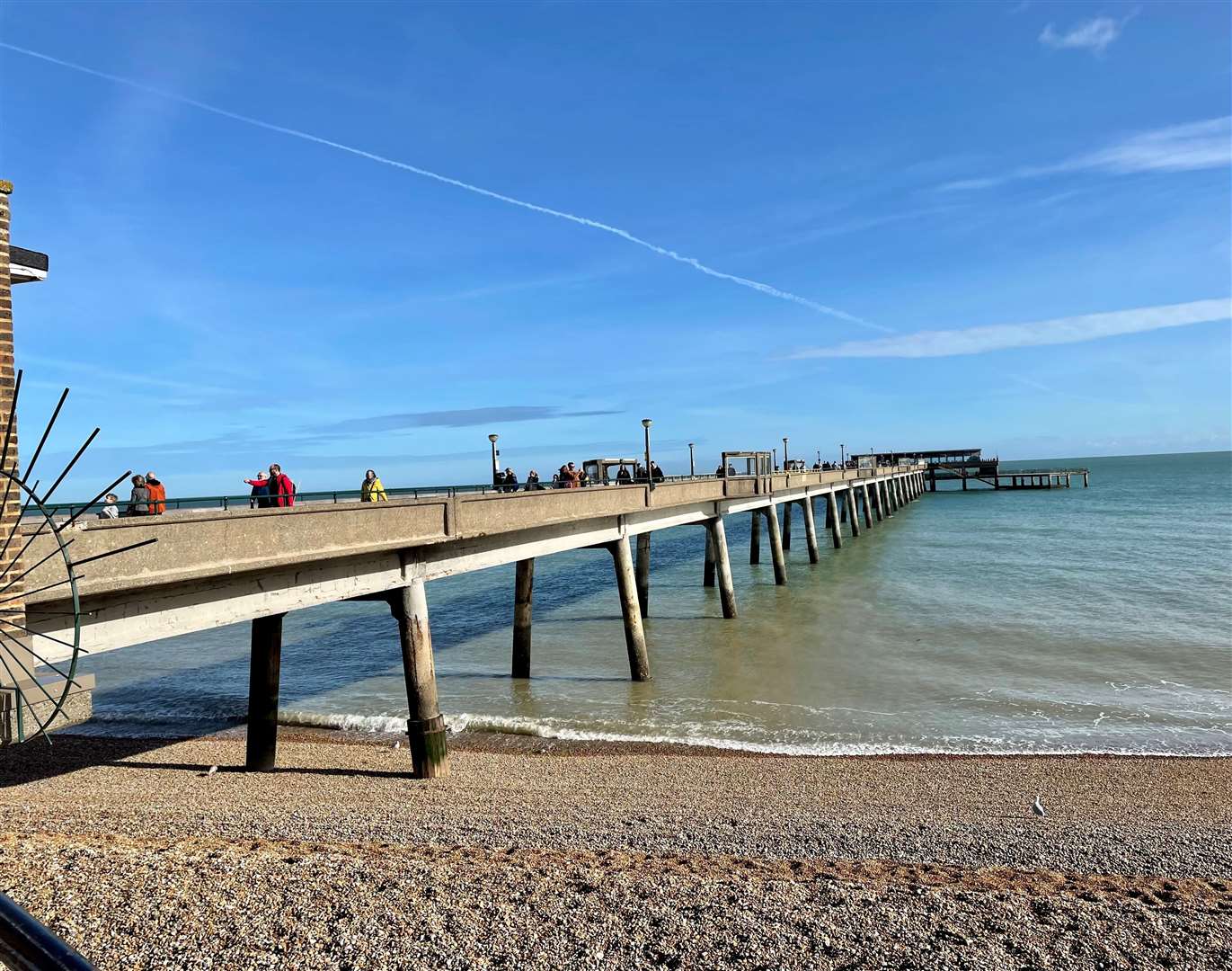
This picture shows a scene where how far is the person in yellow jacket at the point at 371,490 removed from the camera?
1135cm

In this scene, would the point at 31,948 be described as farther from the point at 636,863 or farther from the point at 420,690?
the point at 420,690

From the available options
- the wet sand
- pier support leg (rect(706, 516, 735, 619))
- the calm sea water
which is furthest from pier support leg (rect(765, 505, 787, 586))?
the wet sand

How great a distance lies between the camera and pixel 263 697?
11.9 metres

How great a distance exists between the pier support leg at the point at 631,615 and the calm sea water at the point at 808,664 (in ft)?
1.69

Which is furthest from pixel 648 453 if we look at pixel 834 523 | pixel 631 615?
pixel 834 523

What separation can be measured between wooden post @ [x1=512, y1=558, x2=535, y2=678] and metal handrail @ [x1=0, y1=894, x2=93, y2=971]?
15961 millimetres

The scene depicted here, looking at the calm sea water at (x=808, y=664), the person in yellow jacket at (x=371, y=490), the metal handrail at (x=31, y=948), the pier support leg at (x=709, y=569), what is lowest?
the calm sea water at (x=808, y=664)

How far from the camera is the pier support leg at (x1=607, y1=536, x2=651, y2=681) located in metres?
17.3

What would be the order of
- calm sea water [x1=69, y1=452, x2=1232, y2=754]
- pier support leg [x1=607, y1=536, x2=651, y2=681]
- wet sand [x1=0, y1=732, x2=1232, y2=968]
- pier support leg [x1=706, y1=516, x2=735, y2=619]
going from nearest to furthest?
wet sand [x1=0, y1=732, x2=1232, y2=968] < calm sea water [x1=69, y1=452, x2=1232, y2=754] < pier support leg [x1=607, y1=536, x2=651, y2=681] < pier support leg [x1=706, y1=516, x2=735, y2=619]

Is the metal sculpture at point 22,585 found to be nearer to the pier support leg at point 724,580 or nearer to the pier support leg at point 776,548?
the pier support leg at point 724,580

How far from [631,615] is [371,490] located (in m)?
7.64

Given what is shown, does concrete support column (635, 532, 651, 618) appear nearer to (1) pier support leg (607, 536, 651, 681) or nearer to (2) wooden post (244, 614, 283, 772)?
(1) pier support leg (607, 536, 651, 681)

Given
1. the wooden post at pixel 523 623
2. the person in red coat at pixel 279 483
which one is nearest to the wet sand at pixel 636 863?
the person in red coat at pixel 279 483

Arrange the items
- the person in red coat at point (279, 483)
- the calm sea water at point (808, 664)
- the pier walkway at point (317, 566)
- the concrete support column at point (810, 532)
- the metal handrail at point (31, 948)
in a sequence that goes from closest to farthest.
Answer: the metal handrail at point (31, 948), the pier walkway at point (317, 566), the person in red coat at point (279, 483), the calm sea water at point (808, 664), the concrete support column at point (810, 532)
